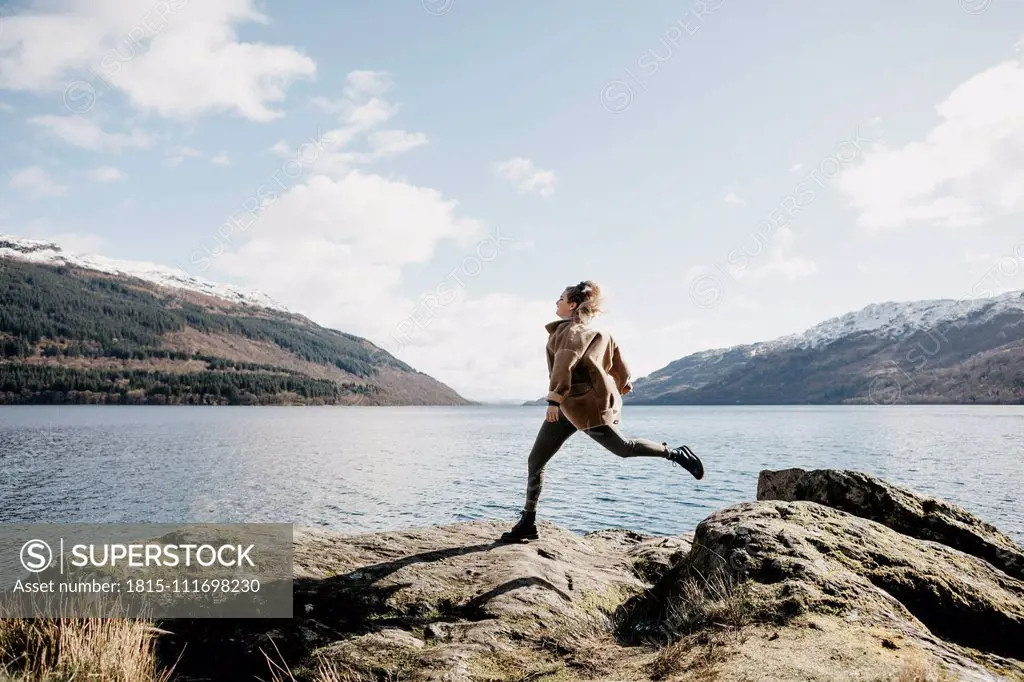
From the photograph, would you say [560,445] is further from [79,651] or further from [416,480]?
[416,480]

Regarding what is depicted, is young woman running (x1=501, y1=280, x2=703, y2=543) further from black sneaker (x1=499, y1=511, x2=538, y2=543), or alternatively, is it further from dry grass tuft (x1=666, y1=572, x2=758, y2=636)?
dry grass tuft (x1=666, y1=572, x2=758, y2=636)

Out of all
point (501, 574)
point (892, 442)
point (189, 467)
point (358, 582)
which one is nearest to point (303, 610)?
point (358, 582)

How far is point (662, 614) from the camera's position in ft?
20.3

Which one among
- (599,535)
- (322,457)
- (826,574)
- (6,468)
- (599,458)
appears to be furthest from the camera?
(322,457)

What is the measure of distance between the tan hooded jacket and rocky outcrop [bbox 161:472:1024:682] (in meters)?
1.69

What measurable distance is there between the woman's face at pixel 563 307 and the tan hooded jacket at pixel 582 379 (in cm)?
17

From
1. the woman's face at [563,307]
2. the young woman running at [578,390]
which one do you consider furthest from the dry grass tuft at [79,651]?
the woman's face at [563,307]

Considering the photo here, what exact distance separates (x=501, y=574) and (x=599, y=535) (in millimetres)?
5353

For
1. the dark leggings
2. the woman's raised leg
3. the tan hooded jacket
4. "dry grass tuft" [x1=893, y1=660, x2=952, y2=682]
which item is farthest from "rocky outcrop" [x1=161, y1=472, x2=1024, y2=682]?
the tan hooded jacket

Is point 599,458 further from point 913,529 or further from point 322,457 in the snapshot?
point 913,529

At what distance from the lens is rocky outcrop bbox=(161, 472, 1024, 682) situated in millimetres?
4508

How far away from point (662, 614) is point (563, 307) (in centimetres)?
357

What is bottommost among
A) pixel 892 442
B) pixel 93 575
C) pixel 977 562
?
pixel 892 442

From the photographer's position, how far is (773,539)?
19.7 feet
